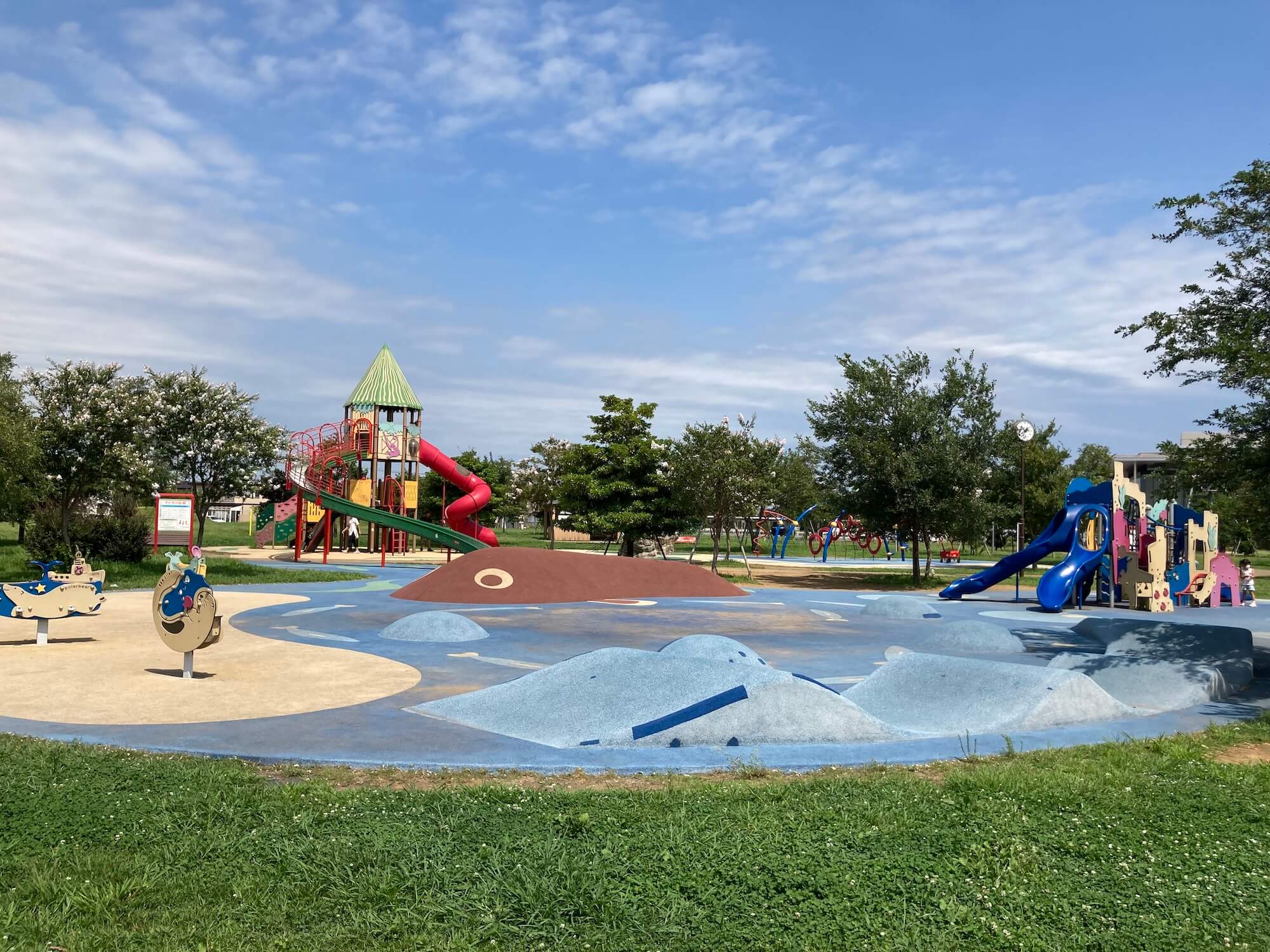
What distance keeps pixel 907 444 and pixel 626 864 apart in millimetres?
28435

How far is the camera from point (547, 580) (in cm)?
2384

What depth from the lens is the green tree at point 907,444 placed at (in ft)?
101

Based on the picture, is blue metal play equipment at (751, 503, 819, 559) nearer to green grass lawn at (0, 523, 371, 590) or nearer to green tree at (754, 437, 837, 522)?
green tree at (754, 437, 837, 522)

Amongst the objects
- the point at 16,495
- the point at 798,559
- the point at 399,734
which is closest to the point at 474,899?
the point at 399,734

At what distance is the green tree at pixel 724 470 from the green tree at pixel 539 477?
2825 cm

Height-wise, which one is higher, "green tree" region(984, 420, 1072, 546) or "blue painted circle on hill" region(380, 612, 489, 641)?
"green tree" region(984, 420, 1072, 546)

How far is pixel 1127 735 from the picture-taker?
9047mm

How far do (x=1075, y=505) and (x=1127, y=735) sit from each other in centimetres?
1822

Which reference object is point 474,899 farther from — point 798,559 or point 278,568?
point 798,559

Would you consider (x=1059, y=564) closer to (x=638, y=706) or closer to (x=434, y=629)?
(x=434, y=629)

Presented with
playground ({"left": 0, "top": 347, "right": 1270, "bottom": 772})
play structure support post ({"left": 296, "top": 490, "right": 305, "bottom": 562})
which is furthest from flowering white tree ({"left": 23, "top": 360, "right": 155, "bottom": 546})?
play structure support post ({"left": 296, "top": 490, "right": 305, "bottom": 562})

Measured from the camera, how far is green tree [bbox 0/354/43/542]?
2208 cm

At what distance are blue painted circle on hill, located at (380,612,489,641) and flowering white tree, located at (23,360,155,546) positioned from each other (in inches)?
548

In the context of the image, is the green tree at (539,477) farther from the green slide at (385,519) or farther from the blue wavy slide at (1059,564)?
the blue wavy slide at (1059,564)
